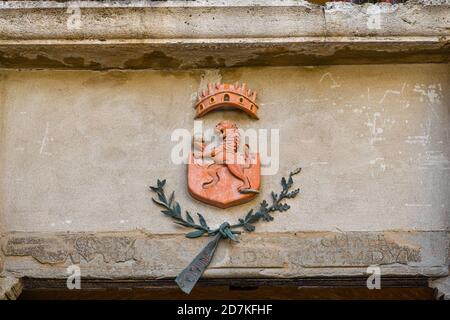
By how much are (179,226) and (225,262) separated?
0.27m

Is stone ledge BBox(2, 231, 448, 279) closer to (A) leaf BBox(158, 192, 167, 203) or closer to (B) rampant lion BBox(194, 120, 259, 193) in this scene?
(A) leaf BBox(158, 192, 167, 203)

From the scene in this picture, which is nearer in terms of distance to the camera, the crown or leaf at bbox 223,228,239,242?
leaf at bbox 223,228,239,242

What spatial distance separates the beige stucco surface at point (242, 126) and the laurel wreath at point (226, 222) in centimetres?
4

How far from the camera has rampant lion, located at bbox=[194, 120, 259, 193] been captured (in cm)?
398

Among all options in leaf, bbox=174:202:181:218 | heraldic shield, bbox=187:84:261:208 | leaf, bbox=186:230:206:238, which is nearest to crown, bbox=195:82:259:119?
heraldic shield, bbox=187:84:261:208

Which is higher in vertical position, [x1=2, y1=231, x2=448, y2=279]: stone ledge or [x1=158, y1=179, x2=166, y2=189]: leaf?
[x1=158, y1=179, x2=166, y2=189]: leaf

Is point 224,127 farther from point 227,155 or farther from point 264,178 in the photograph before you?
point 264,178

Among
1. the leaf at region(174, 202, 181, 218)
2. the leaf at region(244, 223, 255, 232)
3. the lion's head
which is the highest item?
the lion's head

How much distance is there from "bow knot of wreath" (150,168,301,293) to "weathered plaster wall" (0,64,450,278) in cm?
4

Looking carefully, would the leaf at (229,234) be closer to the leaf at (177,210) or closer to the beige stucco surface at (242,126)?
the beige stucco surface at (242,126)

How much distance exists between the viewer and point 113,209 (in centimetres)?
405

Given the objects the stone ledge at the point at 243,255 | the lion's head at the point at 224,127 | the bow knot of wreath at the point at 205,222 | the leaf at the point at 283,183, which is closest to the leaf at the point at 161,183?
the bow knot of wreath at the point at 205,222

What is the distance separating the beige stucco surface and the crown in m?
0.06

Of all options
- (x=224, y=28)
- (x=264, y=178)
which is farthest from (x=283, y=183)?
(x=224, y=28)
